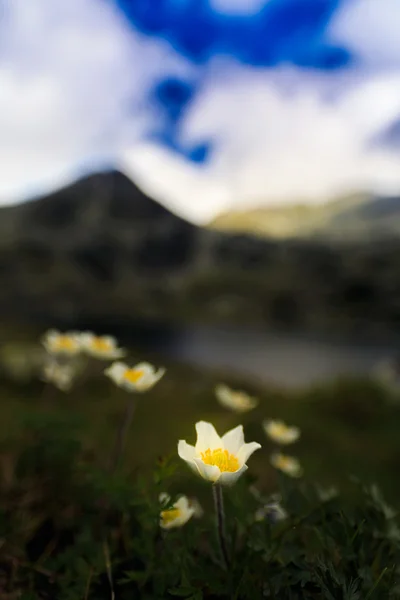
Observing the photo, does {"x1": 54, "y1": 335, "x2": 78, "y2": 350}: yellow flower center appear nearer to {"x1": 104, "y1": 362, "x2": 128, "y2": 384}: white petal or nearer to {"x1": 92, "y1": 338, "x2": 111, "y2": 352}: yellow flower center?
{"x1": 92, "y1": 338, "x2": 111, "y2": 352}: yellow flower center

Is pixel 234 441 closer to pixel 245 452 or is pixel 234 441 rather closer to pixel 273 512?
pixel 245 452

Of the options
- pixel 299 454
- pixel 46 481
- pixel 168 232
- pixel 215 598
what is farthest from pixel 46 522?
pixel 168 232

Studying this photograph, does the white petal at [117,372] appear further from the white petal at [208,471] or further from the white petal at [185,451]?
the white petal at [208,471]

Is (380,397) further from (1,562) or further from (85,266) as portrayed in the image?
(85,266)

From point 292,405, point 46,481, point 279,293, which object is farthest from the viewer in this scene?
point 279,293

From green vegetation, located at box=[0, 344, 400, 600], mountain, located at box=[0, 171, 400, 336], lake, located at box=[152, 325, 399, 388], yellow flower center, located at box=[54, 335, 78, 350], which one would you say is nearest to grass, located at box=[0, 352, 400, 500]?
yellow flower center, located at box=[54, 335, 78, 350]

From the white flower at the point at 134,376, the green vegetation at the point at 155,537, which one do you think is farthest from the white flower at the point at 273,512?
the white flower at the point at 134,376

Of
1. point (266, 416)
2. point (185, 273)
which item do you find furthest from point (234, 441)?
point (185, 273)
